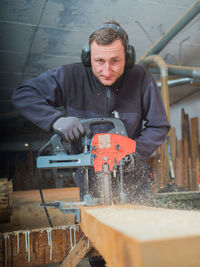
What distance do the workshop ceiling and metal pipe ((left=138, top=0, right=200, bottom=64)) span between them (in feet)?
0.71

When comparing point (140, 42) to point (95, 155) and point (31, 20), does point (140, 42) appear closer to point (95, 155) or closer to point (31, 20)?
point (31, 20)

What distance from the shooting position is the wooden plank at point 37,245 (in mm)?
1319

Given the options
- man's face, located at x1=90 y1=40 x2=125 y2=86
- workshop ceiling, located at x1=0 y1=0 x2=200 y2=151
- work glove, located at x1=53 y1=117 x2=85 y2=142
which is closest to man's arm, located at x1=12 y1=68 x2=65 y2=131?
work glove, located at x1=53 y1=117 x2=85 y2=142

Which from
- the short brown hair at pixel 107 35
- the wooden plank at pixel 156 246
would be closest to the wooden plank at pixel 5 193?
the short brown hair at pixel 107 35

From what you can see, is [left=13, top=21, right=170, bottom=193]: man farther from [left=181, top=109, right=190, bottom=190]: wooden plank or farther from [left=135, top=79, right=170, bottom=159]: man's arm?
[left=181, top=109, right=190, bottom=190]: wooden plank

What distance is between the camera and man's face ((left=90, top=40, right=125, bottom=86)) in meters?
1.67

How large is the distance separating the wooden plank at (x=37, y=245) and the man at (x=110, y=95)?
46 cm

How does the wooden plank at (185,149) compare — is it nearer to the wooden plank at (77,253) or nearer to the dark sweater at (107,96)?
the dark sweater at (107,96)

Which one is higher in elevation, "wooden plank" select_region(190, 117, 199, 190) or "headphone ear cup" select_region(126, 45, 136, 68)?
"headphone ear cup" select_region(126, 45, 136, 68)

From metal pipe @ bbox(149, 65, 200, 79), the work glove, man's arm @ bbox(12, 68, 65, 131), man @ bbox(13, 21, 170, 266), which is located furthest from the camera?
metal pipe @ bbox(149, 65, 200, 79)

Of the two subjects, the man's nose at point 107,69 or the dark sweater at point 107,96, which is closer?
the man's nose at point 107,69

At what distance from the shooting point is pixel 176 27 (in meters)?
3.36

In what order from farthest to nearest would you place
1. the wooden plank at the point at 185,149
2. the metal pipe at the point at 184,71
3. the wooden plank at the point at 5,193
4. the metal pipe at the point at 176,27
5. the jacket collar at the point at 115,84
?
1. the wooden plank at the point at 185,149
2. the metal pipe at the point at 184,71
3. the metal pipe at the point at 176,27
4. the wooden plank at the point at 5,193
5. the jacket collar at the point at 115,84

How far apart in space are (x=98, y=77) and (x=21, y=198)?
2899mm
